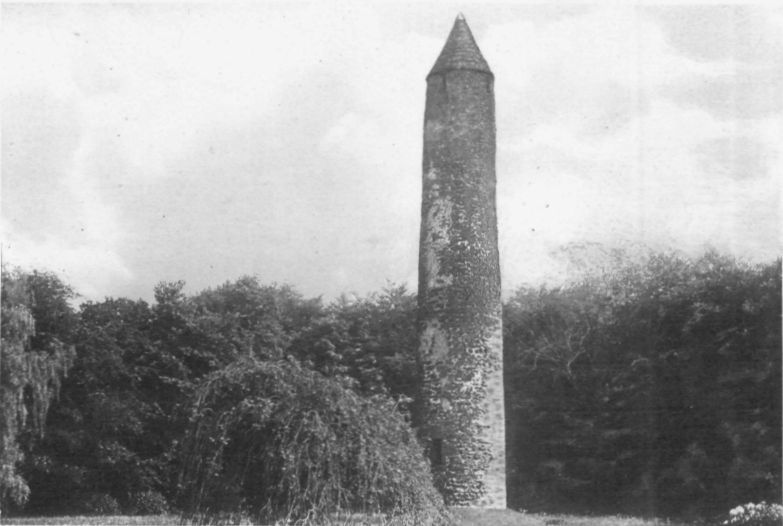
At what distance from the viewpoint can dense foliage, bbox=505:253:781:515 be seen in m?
27.0

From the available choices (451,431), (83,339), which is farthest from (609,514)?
(83,339)

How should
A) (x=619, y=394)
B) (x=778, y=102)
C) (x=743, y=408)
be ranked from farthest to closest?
(x=619, y=394) → (x=743, y=408) → (x=778, y=102)

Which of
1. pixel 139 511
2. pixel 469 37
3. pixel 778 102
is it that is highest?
pixel 469 37

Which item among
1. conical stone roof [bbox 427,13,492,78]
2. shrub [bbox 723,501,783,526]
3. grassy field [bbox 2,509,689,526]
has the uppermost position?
conical stone roof [bbox 427,13,492,78]

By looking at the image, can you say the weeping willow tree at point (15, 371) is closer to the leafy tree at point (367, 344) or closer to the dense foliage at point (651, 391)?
the leafy tree at point (367, 344)

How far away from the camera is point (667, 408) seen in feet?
98.4

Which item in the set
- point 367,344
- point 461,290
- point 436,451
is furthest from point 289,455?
point 367,344

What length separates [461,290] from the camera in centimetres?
2333

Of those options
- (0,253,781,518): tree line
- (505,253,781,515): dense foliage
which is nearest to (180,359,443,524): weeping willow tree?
(0,253,781,518): tree line

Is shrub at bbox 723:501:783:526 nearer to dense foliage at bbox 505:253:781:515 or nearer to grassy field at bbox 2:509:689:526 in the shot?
grassy field at bbox 2:509:689:526

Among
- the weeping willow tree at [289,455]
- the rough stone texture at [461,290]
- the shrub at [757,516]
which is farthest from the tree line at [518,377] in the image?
the shrub at [757,516]

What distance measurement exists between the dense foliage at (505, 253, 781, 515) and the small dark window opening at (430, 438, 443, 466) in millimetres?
8748

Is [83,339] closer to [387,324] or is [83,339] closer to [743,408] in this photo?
[387,324]

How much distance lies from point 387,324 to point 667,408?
35.7 ft
